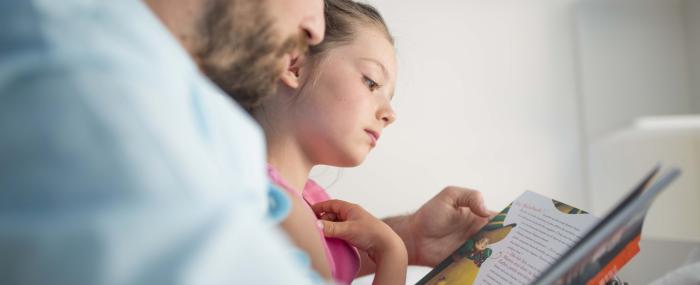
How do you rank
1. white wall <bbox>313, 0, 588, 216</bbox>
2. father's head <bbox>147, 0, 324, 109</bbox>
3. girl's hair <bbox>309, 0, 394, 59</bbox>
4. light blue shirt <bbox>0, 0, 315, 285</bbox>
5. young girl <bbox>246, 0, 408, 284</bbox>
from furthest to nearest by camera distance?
white wall <bbox>313, 0, 588, 216</bbox> → girl's hair <bbox>309, 0, 394, 59</bbox> → young girl <bbox>246, 0, 408, 284</bbox> → father's head <bbox>147, 0, 324, 109</bbox> → light blue shirt <bbox>0, 0, 315, 285</bbox>

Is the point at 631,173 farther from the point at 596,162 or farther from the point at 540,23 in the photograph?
the point at 540,23

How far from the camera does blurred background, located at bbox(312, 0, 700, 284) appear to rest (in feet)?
6.68

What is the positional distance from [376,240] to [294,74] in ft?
1.04

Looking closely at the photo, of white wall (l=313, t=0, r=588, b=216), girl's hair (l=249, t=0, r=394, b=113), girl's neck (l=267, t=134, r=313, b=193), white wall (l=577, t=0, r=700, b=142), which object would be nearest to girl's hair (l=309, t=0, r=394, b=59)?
girl's hair (l=249, t=0, r=394, b=113)

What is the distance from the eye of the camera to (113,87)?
43cm

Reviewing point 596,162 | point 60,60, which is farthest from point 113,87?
point 596,162

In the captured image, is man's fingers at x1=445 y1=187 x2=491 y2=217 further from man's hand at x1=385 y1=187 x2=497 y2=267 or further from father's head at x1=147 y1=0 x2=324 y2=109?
father's head at x1=147 y1=0 x2=324 y2=109

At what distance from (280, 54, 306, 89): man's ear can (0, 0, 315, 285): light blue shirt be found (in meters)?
0.70

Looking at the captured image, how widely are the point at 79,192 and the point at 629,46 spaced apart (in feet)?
6.79

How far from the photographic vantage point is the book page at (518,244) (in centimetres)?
100

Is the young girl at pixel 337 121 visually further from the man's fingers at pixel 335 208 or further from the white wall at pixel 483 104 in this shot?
the white wall at pixel 483 104

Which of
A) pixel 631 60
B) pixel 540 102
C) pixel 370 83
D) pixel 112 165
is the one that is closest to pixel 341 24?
pixel 370 83

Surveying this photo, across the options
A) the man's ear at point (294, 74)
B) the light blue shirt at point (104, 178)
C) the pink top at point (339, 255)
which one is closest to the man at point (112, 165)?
the light blue shirt at point (104, 178)

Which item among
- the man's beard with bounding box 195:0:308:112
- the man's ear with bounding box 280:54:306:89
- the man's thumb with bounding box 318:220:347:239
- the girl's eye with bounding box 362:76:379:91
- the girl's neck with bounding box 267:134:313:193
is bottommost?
the man's thumb with bounding box 318:220:347:239
